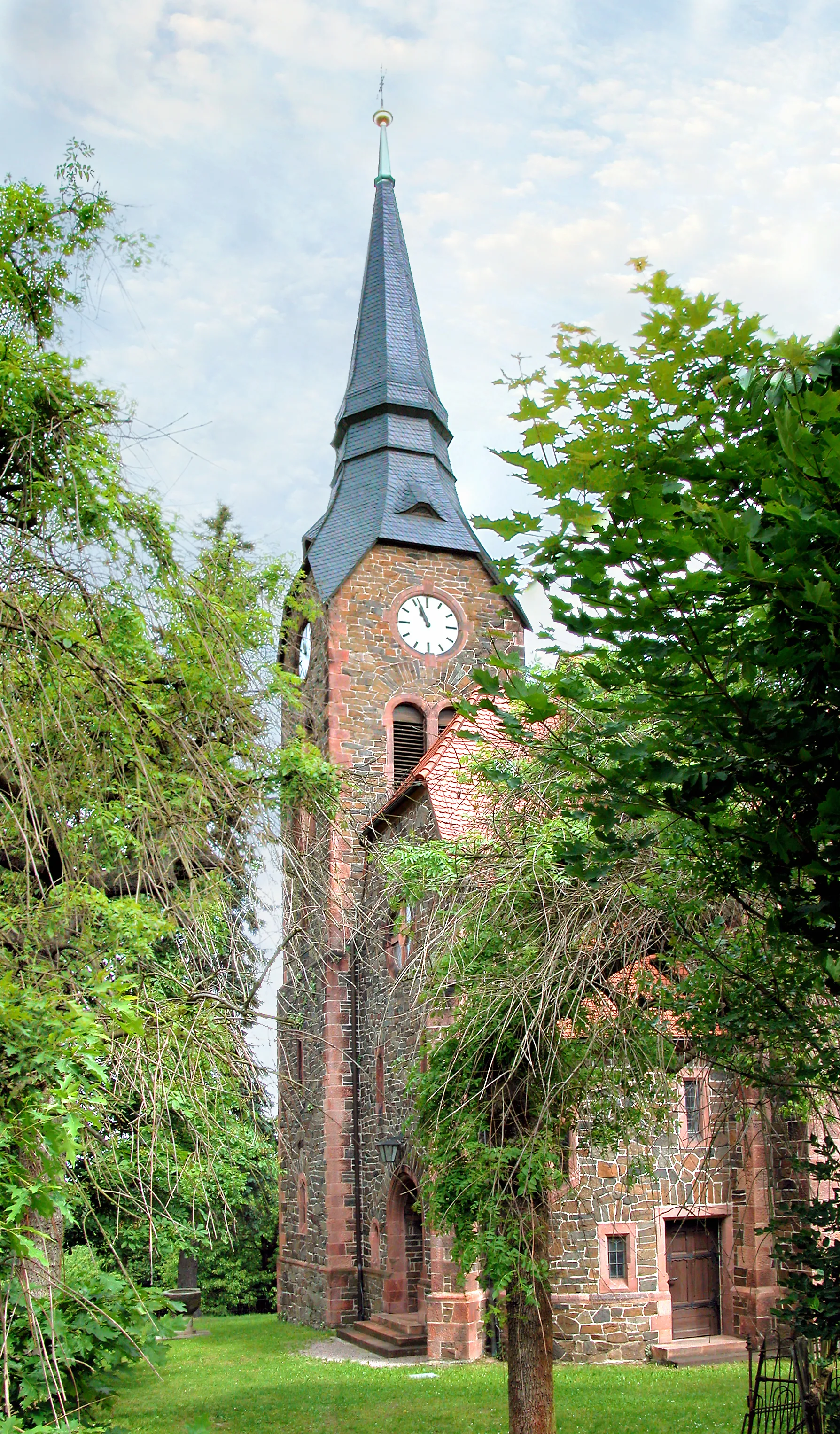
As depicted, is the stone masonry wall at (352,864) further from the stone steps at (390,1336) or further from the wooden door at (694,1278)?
the wooden door at (694,1278)

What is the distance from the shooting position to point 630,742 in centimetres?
491

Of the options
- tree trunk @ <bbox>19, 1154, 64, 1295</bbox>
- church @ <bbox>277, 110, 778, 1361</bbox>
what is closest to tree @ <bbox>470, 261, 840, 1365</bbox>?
tree trunk @ <bbox>19, 1154, 64, 1295</bbox>

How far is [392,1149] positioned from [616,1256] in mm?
3668

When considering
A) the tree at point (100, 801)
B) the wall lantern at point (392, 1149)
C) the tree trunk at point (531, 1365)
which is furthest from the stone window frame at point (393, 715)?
the tree at point (100, 801)

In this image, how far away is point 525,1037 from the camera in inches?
261

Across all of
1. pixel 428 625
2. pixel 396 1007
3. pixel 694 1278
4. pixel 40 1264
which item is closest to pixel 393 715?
pixel 428 625

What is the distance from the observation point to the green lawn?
430 inches

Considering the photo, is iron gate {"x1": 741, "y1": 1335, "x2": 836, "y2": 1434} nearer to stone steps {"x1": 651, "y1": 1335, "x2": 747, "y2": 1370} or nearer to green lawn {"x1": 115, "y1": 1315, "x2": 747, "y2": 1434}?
green lawn {"x1": 115, "y1": 1315, "x2": 747, "y2": 1434}

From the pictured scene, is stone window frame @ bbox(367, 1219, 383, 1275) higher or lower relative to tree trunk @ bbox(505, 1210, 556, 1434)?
lower


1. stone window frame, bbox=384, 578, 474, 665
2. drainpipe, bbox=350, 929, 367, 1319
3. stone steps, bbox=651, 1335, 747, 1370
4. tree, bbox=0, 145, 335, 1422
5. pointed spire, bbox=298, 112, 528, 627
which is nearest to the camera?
tree, bbox=0, 145, 335, 1422

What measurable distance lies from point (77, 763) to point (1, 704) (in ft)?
4.48

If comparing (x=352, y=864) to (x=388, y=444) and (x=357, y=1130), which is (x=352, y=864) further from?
(x=388, y=444)

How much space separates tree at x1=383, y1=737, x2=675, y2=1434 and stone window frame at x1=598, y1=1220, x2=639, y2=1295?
6507 millimetres

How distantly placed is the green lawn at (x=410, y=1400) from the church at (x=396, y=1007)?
119 centimetres
